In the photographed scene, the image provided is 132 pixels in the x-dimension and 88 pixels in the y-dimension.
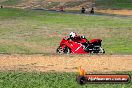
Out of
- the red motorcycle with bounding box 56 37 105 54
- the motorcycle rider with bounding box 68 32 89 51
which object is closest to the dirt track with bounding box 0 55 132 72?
the red motorcycle with bounding box 56 37 105 54

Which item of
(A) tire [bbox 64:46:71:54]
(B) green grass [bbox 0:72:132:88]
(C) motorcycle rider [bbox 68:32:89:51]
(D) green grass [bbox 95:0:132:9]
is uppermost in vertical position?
(B) green grass [bbox 0:72:132:88]

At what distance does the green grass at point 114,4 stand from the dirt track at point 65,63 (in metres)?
78.6

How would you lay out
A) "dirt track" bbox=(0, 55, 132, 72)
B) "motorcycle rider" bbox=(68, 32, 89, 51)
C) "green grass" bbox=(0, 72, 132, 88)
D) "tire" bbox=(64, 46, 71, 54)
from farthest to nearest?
"motorcycle rider" bbox=(68, 32, 89, 51) → "tire" bbox=(64, 46, 71, 54) → "dirt track" bbox=(0, 55, 132, 72) → "green grass" bbox=(0, 72, 132, 88)

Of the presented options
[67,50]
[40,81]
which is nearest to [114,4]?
[67,50]

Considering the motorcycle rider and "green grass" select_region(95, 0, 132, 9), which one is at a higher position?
the motorcycle rider

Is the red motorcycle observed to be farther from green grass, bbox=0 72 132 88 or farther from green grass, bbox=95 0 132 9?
green grass, bbox=95 0 132 9

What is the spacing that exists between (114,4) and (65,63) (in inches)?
→ 3481

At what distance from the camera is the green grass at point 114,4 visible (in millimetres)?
101062

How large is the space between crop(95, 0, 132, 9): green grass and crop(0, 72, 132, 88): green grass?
83791 mm

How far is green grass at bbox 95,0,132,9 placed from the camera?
101062mm

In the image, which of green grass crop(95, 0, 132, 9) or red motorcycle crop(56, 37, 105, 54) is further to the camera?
green grass crop(95, 0, 132, 9)

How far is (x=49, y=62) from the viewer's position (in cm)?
2050

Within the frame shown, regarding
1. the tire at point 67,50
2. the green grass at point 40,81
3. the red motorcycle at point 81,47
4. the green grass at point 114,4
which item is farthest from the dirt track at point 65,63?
the green grass at point 114,4

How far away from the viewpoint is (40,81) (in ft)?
52.0
